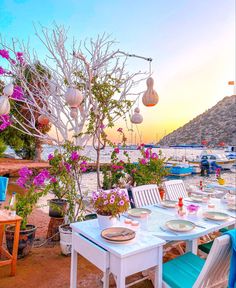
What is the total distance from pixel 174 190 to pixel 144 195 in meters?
0.65

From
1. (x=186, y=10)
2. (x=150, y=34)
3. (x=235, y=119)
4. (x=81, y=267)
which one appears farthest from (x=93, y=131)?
(x=235, y=119)

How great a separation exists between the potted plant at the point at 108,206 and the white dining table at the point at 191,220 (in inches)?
12.9

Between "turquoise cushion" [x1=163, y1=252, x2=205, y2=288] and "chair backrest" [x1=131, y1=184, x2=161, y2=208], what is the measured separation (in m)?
1.00

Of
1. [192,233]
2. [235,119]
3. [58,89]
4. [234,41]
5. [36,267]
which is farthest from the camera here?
[235,119]

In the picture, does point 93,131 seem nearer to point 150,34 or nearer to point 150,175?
point 150,175

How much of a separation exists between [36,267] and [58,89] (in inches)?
141

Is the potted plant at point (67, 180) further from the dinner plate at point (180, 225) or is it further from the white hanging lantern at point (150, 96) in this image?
the dinner plate at point (180, 225)

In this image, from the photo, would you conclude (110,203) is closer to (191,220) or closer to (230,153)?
(191,220)

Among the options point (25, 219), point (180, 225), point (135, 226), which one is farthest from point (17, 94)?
point (180, 225)

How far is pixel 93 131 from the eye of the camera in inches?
173

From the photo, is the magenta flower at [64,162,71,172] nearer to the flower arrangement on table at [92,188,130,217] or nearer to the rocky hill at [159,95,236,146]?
the flower arrangement on table at [92,188,130,217]

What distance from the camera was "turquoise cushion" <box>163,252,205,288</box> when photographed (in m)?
1.79

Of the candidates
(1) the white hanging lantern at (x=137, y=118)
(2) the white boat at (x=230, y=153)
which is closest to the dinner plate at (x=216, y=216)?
(1) the white hanging lantern at (x=137, y=118)

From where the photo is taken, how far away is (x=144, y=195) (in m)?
3.21
